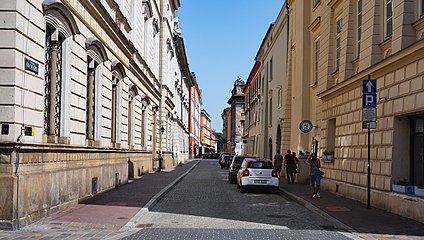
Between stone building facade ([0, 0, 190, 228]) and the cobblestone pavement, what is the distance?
2.33m

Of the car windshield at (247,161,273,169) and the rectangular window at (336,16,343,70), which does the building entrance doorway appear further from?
the car windshield at (247,161,273,169)

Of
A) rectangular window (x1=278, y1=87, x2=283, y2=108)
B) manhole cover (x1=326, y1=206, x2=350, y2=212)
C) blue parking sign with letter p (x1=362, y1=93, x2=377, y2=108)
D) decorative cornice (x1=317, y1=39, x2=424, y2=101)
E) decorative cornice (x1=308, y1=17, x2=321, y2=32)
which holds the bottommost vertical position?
manhole cover (x1=326, y1=206, x2=350, y2=212)

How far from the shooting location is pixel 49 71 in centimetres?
1237

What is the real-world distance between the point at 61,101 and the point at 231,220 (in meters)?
5.35

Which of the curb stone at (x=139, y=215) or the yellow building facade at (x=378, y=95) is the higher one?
the yellow building facade at (x=378, y=95)

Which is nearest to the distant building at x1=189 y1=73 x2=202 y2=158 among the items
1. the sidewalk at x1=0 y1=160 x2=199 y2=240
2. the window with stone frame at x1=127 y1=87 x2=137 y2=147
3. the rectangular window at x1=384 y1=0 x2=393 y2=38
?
the window with stone frame at x1=127 y1=87 x2=137 y2=147

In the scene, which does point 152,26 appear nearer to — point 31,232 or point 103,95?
point 103,95

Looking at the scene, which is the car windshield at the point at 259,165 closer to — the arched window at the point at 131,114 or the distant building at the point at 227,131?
the arched window at the point at 131,114

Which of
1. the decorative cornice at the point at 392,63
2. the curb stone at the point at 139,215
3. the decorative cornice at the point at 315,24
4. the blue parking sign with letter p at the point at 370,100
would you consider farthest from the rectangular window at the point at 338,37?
the curb stone at the point at 139,215

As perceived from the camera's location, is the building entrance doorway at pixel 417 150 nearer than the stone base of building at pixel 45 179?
No

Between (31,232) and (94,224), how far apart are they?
5.50 feet

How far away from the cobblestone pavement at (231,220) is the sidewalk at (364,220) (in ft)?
0.93

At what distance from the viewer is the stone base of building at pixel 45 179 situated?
9.62 m

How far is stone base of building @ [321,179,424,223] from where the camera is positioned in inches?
446
